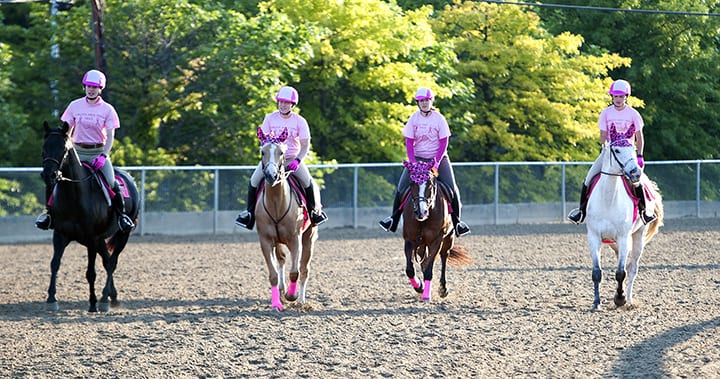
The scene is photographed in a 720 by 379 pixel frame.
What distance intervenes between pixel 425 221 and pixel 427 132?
114 centimetres

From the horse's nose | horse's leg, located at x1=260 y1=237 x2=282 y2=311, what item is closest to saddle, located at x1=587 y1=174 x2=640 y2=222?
the horse's nose

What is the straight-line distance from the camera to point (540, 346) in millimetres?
10859

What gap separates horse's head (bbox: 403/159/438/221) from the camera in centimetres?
1397

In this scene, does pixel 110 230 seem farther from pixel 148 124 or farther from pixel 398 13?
pixel 398 13

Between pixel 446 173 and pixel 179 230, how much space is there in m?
12.8

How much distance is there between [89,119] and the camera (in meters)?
13.7

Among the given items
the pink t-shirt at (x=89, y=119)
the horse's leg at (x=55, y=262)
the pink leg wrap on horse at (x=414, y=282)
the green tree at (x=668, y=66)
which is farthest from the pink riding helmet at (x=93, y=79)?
the green tree at (x=668, y=66)

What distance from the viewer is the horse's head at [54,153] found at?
12.5 meters

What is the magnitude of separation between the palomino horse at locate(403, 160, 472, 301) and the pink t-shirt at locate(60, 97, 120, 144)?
3727mm

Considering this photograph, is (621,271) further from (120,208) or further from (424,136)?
(120,208)

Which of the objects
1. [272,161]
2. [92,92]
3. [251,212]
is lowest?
[251,212]

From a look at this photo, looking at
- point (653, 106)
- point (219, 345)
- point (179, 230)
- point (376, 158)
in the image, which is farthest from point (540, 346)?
point (653, 106)

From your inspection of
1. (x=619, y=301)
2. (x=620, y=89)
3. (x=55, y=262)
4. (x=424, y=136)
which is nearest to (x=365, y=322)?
(x=424, y=136)

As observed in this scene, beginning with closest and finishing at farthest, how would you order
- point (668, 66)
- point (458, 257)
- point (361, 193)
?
point (458, 257) < point (361, 193) < point (668, 66)
